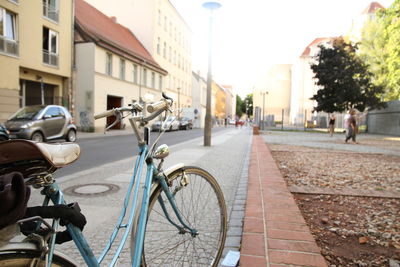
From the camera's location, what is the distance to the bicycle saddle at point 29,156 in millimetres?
1113

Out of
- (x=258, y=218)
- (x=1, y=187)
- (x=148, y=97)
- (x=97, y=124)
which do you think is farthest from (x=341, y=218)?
(x=97, y=124)

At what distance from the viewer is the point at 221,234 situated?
96.3 inches

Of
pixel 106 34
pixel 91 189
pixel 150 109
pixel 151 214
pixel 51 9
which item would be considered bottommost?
pixel 91 189

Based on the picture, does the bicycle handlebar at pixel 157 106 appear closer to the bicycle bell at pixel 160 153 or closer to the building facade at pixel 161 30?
the bicycle bell at pixel 160 153

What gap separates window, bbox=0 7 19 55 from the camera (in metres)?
17.1

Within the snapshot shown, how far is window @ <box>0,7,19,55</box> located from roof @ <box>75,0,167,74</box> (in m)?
6.16

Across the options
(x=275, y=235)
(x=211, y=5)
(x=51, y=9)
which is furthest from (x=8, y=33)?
(x=275, y=235)

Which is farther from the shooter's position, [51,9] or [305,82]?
[305,82]

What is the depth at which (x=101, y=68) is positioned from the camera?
25000 millimetres

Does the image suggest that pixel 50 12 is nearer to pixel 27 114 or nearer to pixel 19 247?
pixel 27 114

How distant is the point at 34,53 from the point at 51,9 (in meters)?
3.75

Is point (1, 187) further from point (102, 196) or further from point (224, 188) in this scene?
point (224, 188)

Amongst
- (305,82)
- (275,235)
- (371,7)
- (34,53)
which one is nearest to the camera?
(275,235)

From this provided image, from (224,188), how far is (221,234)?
2.56m
